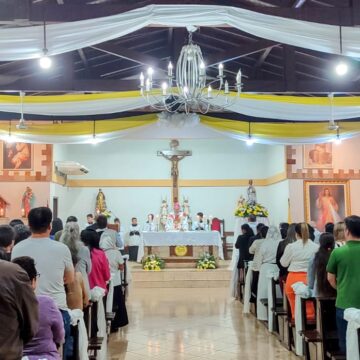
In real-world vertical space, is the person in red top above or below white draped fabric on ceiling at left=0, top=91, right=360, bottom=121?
below

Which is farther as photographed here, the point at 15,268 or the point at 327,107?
the point at 327,107

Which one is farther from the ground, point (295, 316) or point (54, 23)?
point (54, 23)

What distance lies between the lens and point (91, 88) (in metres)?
6.78

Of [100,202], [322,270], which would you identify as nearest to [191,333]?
[322,270]

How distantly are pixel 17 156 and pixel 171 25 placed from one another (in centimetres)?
880

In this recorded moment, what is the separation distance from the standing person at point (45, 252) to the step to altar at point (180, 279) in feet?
22.5

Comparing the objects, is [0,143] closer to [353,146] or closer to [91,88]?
[91,88]

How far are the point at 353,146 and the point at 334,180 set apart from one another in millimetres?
1086

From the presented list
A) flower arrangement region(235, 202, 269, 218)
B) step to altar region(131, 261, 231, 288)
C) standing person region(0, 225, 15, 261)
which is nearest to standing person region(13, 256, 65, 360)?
standing person region(0, 225, 15, 261)

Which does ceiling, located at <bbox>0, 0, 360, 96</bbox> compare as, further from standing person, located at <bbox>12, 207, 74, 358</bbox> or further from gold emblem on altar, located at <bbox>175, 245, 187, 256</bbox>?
gold emblem on altar, located at <bbox>175, 245, 187, 256</bbox>

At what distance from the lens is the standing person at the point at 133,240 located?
13.2 meters

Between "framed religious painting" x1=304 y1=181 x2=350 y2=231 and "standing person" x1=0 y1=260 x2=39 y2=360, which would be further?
"framed religious painting" x1=304 y1=181 x2=350 y2=231

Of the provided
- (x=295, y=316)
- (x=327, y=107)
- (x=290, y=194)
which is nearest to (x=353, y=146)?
(x=290, y=194)

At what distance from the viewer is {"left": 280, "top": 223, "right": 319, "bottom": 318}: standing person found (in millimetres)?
4879
